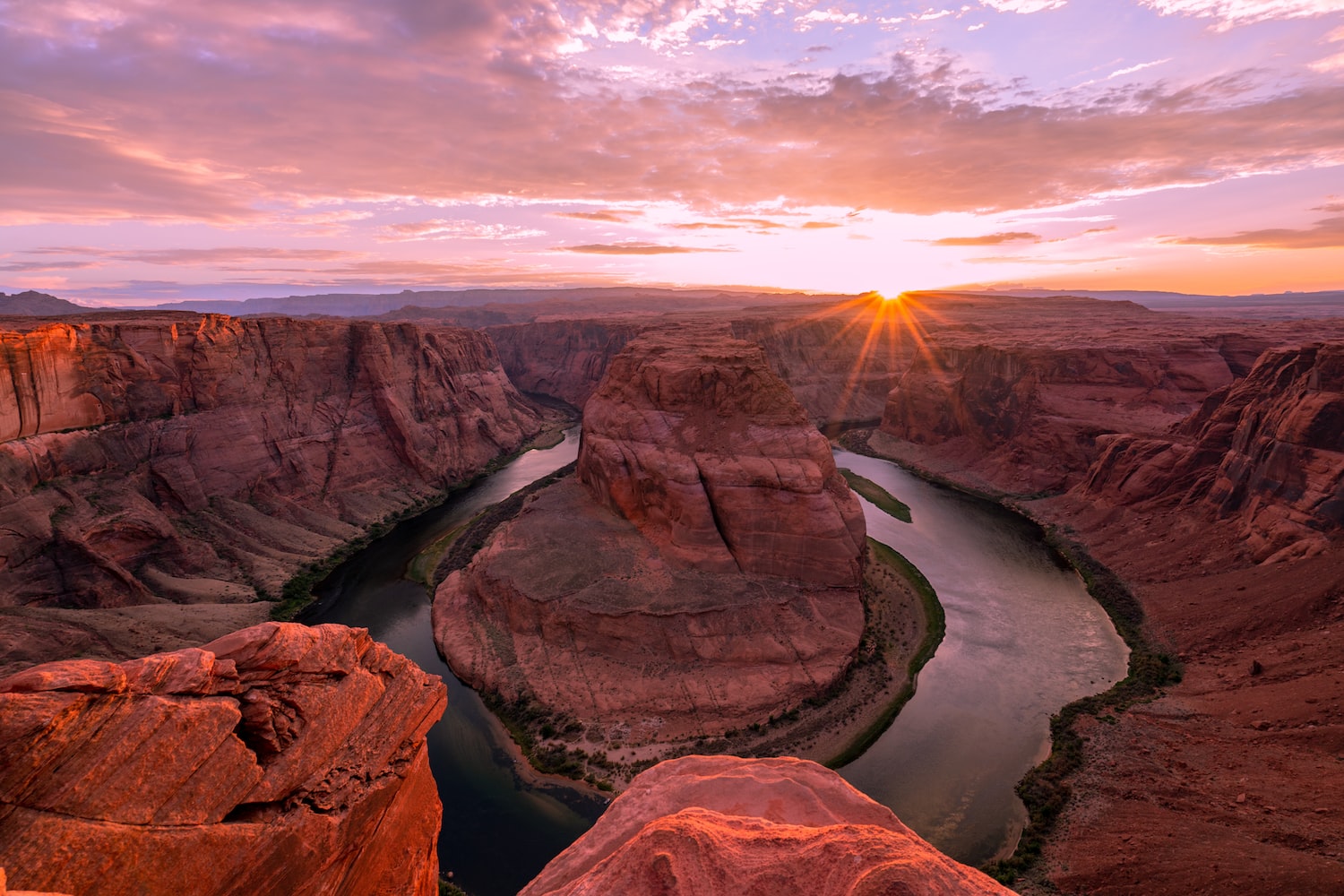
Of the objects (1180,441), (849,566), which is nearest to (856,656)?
(849,566)

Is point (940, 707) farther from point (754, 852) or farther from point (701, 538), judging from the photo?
point (754, 852)

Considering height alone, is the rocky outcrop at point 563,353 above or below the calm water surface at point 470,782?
above

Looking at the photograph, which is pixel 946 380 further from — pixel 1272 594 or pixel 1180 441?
pixel 1272 594

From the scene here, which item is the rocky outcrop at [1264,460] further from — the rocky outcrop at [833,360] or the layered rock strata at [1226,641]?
the rocky outcrop at [833,360]

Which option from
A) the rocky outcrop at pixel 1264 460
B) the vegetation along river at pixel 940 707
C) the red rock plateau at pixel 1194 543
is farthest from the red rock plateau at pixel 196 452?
the rocky outcrop at pixel 1264 460

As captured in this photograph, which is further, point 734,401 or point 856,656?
point 734,401

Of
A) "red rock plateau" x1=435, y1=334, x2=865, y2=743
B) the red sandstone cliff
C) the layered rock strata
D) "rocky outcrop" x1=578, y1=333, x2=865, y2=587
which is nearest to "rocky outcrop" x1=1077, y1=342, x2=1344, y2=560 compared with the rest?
the layered rock strata
